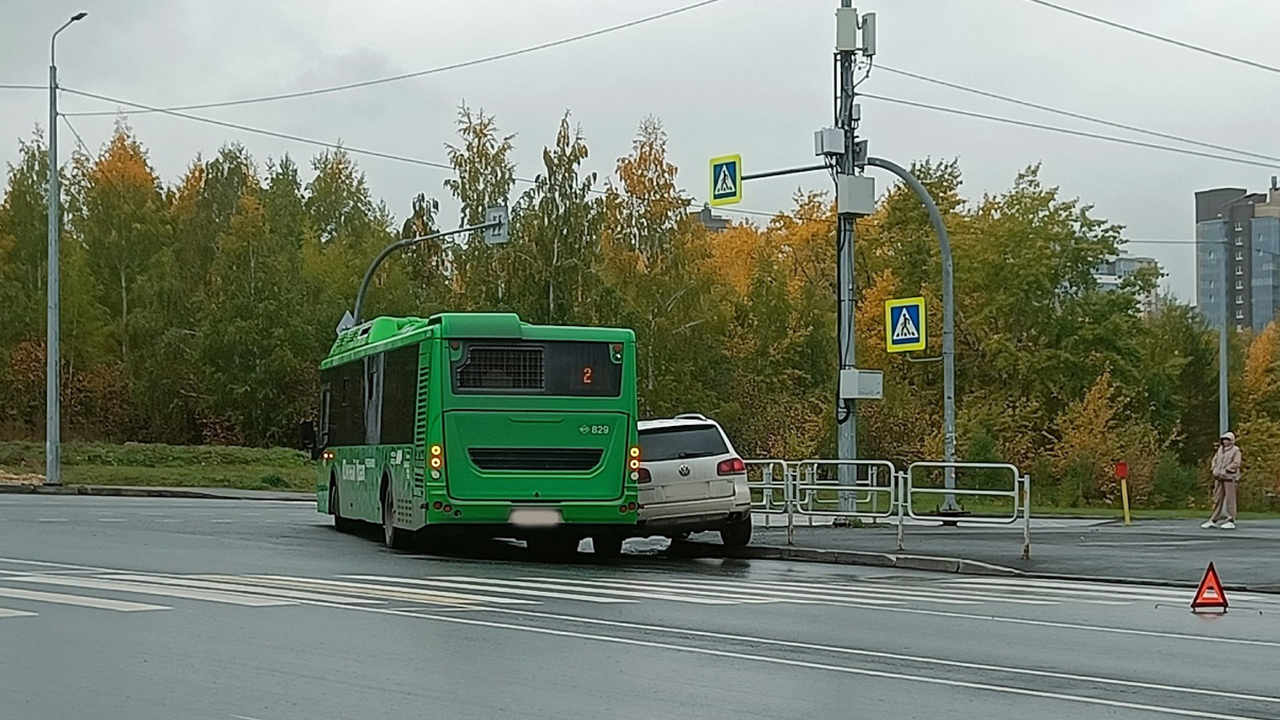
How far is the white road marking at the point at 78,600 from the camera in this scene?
1410 cm

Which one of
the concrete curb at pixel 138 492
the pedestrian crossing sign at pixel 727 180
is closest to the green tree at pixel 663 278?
the concrete curb at pixel 138 492

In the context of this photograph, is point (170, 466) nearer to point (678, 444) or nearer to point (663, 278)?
point (663, 278)

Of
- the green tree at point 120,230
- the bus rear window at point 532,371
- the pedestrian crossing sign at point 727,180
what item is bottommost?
the bus rear window at point 532,371

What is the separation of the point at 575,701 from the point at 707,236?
2776 inches

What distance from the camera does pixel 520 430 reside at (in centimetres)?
2158

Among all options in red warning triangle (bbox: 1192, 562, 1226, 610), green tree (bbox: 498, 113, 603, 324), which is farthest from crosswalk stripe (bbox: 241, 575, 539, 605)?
green tree (bbox: 498, 113, 603, 324)

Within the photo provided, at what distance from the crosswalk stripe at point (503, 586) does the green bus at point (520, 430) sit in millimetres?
3272

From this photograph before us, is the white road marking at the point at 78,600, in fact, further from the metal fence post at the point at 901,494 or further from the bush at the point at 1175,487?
the bush at the point at 1175,487

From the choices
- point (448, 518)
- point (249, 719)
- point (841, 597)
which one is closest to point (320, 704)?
point (249, 719)

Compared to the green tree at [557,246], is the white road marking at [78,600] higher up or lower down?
lower down

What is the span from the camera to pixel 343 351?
28.2 metres

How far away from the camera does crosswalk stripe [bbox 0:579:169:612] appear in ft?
46.3

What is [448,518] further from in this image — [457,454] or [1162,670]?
[1162,670]

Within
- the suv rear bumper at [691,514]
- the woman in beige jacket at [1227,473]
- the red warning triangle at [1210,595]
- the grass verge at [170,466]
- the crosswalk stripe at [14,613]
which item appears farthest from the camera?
the grass verge at [170,466]
